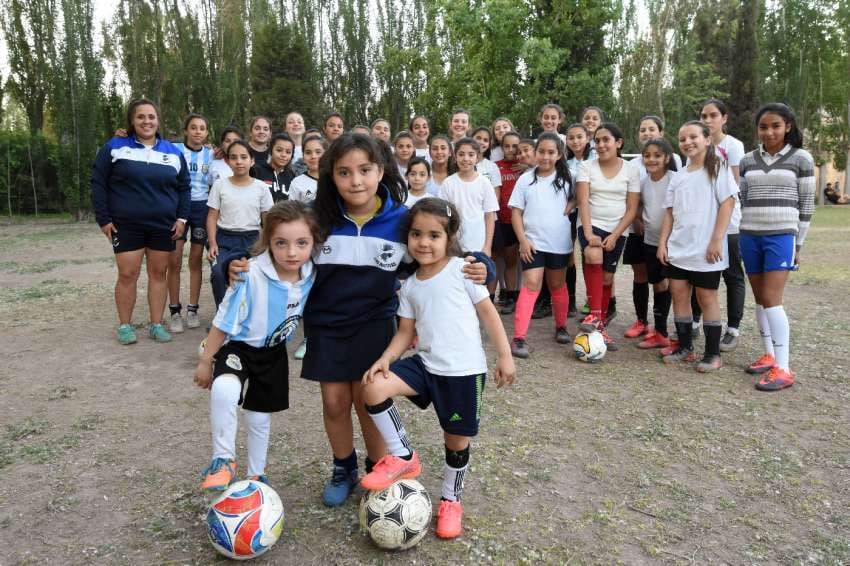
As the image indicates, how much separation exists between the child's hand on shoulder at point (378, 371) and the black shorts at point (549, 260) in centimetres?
316

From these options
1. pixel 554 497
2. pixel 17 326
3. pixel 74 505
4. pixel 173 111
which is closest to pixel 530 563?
pixel 554 497

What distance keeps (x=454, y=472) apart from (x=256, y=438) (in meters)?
0.96

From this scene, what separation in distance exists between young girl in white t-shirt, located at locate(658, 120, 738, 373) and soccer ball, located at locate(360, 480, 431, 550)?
130 inches

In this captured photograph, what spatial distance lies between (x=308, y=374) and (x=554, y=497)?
140 centimetres

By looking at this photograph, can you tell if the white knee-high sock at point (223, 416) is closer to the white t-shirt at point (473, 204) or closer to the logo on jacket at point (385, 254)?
the logo on jacket at point (385, 254)

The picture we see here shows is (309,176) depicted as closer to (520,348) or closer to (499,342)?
(520,348)

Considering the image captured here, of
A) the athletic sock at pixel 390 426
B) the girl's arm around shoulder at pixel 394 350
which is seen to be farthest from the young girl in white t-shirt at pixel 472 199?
the athletic sock at pixel 390 426

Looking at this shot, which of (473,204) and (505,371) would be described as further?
(473,204)

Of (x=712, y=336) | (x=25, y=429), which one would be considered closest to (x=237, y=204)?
(x=25, y=429)

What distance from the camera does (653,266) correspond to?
18.4ft

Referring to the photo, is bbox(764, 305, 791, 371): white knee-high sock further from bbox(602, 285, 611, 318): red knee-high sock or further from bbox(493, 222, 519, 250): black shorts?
bbox(493, 222, 519, 250): black shorts

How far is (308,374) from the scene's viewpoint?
9.22 ft

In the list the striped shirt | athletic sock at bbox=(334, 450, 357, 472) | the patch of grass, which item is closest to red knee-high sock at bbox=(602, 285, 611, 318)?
the striped shirt

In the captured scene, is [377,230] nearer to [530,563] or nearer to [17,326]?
[530,563]
